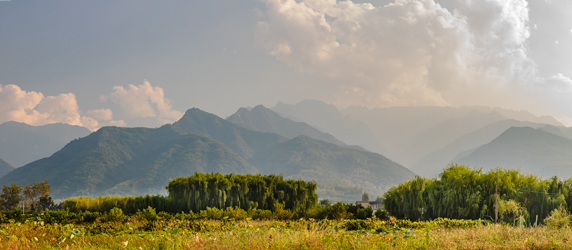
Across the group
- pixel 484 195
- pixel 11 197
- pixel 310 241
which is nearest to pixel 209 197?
pixel 484 195

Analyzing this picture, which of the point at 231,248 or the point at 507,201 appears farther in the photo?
the point at 507,201

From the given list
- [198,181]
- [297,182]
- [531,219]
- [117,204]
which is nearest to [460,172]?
[531,219]

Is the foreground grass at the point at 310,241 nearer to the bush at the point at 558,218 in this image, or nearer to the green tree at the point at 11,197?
Answer: the bush at the point at 558,218

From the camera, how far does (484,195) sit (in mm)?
21219

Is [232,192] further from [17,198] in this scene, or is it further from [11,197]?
[17,198]

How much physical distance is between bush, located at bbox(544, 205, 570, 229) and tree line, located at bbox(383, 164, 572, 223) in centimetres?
43

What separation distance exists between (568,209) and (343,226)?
1325cm

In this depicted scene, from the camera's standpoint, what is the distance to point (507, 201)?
20.4m

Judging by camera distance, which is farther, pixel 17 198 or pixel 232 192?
pixel 17 198

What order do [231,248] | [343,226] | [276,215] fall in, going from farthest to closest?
[276,215] → [343,226] → [231,248]

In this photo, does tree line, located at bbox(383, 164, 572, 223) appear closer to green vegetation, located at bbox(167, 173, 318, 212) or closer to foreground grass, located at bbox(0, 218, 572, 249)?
green vegetation, located at bbox(167, 173, 318, 212)

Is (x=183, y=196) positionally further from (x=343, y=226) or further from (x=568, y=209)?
(x=568, y=209)

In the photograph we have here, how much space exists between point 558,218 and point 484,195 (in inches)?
134

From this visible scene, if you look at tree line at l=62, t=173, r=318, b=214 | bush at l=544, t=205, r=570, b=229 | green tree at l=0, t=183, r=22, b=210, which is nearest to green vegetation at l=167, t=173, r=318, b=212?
tree line at l=62, t=173, r=318, b=214
